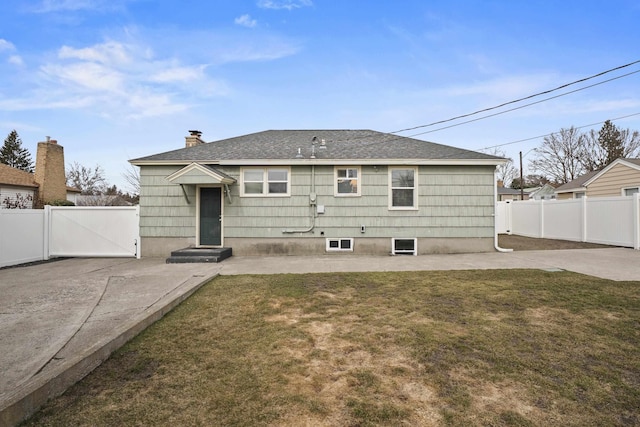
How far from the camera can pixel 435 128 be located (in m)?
12.5

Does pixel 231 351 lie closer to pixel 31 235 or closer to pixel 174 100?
pixel 31 235

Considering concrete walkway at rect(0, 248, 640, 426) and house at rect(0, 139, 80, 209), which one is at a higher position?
house at rect(0, 139, 80, 209)

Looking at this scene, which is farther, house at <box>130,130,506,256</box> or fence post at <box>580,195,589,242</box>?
fence post at <box>580,195,589,242</box>

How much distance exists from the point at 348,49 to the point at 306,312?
11.3 meters

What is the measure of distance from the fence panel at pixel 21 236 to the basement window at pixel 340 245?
9.01 metres

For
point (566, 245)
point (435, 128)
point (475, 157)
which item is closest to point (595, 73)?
point (475, 157)

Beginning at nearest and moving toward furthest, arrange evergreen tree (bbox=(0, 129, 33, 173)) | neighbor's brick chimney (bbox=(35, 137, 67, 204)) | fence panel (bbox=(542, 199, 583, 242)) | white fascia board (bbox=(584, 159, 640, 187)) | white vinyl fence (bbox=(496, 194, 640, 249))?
white vinyl fence (bbox=(496, 194, 640, 249)) < fence panel (bbox=(542, 199, 583, 242)) < white fascia board (bbox=(584, 159, 640, 187)) < neighbor's brick chimney (bbox=(35, 137, 67, 204)) < evergreen tree (bbox=(0, 129, 33, 173))

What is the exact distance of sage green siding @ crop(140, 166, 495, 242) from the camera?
10383 mm

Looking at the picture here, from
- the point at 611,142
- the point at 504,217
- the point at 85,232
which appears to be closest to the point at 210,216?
Answer: the point at 85,232

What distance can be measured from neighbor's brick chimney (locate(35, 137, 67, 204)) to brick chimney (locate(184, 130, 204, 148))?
15.2 meters

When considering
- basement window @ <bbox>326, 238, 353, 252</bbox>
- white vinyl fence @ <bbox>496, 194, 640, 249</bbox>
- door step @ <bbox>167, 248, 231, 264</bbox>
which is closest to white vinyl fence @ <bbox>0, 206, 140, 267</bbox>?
door step @ <bbox>167, 248, 231, 264</bbox>

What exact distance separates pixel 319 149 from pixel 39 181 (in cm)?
2069

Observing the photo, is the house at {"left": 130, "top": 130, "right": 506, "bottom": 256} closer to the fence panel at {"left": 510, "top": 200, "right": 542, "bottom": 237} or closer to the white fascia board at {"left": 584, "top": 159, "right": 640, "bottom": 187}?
the fence panel at {"left": 510, "top": 200, "right": 542, "bottom": 237}

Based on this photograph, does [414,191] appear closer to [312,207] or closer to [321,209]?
[321,209]
